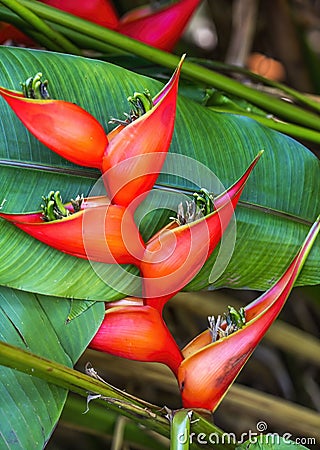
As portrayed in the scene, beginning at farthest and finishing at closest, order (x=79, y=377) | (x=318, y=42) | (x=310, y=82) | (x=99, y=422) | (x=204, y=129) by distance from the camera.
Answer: (x=318, y=42), (x=310, y=82), (x=99, y=422), (x=204, y=129), (x=79, y=377)

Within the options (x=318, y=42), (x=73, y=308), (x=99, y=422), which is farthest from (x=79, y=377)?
(x=318, y=42)

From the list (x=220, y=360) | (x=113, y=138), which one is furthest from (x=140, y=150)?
(x=220, y=360)

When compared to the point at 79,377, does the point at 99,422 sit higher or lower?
lower

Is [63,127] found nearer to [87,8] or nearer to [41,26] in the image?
[41,26]

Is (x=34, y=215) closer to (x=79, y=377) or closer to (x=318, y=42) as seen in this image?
(x=79, y=377)

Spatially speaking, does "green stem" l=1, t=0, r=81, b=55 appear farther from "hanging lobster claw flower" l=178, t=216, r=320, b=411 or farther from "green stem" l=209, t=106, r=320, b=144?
"hanging lobster claw flower" l=178, t=216, r=320, b=411

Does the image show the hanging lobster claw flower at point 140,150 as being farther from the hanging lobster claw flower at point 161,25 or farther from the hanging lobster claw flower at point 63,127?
the hanging lobster claw flower at point 161,25

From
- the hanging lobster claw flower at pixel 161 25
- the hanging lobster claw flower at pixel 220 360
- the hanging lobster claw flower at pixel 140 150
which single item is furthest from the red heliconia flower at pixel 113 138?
the hanging lobster claw flower at pixel 161 25
